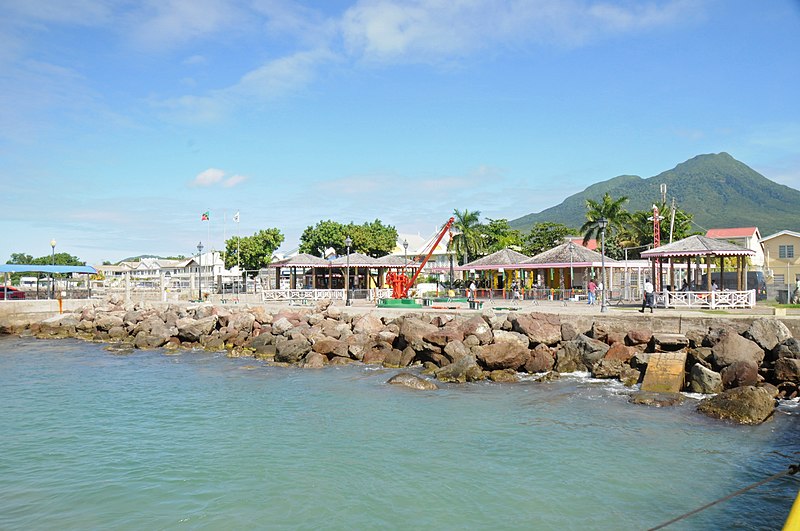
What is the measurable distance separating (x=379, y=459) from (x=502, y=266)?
29.1m

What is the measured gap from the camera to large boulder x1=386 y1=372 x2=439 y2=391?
1701 cm

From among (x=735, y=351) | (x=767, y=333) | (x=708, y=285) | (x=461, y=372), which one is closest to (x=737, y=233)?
(x=708, y=285)

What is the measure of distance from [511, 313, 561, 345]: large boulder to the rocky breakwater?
0.04 meters

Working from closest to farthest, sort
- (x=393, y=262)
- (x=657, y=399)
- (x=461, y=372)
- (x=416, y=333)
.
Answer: (x=657, y=399), (x=461, y=372), (x=416, y=333), (x=393, y=262)

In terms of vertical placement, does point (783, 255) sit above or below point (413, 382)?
above

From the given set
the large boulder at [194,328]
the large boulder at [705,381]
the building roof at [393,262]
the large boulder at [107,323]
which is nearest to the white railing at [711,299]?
the large boulder at [705,381]

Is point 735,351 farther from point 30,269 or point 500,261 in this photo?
point 30,269

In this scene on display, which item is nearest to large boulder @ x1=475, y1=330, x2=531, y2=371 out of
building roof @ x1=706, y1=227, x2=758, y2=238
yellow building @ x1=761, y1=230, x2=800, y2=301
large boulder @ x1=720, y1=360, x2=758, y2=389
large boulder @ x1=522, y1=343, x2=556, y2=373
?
large boulder @ x1=522, y1=343, x2=556, y2=373

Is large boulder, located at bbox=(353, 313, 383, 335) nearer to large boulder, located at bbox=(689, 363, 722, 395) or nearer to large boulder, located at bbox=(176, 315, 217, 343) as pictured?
large boulder, located at bbox=(176, 315, 217, 343)

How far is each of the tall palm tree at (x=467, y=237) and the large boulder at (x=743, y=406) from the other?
4031cm

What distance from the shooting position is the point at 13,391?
18.2 m

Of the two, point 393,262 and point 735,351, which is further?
point 393,262

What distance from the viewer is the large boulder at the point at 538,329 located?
20.3 meters

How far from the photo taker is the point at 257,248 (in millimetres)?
63625
